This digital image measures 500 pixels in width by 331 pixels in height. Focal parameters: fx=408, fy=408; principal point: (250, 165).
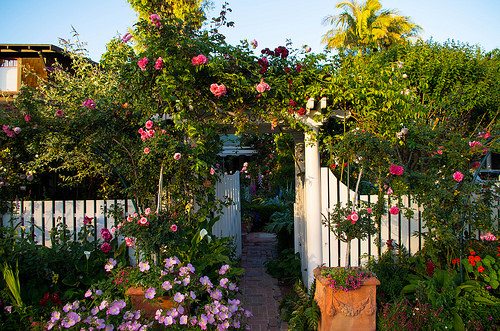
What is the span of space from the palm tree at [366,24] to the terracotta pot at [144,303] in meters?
14.0

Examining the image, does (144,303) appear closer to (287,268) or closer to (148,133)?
(148,133)

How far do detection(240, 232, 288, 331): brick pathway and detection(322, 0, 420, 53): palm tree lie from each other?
10241mm

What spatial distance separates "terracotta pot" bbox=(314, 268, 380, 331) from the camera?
341 cm

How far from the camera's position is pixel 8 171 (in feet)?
14.8

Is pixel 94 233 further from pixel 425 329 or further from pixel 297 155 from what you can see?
pixel 425 329

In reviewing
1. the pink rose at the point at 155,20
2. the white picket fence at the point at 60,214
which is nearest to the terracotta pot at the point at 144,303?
the white picket fence at the point at 60,214

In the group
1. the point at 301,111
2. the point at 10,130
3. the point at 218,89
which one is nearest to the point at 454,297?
the point at 301,111

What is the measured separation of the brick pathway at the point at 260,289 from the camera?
420 centimetres

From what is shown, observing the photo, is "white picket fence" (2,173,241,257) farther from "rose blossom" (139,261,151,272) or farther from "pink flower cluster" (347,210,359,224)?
"pink flower cluster" (347,210,359,224)

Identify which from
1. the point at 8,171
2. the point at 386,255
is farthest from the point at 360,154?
the point at 8,171

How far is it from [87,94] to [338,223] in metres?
3.35

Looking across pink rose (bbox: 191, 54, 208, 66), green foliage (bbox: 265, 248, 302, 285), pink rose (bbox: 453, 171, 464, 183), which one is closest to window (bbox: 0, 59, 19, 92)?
green foliage (bbox: 265, 248, 302, 285)

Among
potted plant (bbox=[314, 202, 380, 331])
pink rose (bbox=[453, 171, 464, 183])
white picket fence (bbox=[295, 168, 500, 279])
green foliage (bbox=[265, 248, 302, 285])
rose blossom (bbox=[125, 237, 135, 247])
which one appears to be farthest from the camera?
green foliage (bbox=[265, 248, 302, 285])

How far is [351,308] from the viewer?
11.2ft
